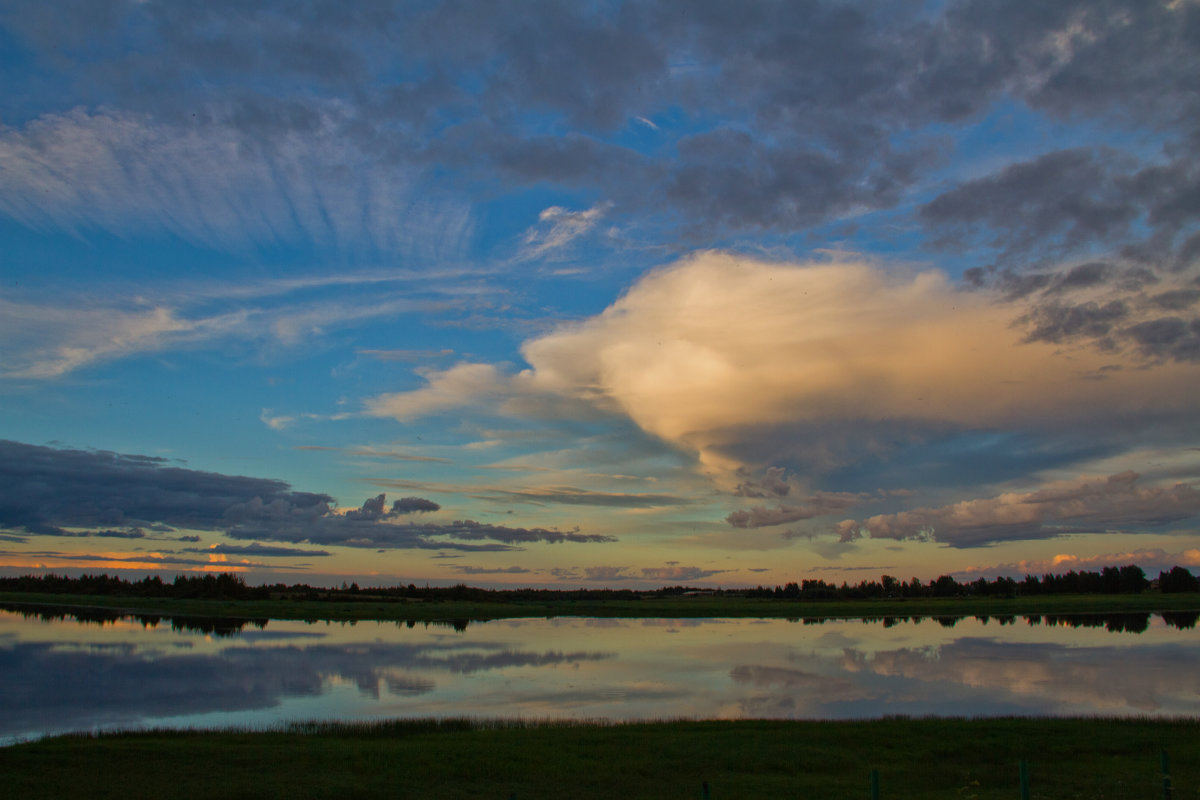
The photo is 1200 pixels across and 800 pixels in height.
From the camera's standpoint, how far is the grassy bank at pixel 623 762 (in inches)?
728

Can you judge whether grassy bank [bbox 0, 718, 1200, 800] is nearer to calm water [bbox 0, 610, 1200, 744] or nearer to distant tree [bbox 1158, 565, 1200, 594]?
calm water [bbox 0, 610, 1200, 744]

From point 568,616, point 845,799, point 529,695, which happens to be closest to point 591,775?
point 845,799

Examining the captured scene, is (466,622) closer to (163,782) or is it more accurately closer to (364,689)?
(364,689)

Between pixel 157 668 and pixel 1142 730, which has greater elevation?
pixel 1142 730

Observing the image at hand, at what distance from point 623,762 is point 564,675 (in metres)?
26.1

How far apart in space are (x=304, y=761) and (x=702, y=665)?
36.4 meters

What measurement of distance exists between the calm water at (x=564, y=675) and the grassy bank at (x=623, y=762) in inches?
300

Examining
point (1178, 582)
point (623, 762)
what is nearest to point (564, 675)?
point (623, 762)

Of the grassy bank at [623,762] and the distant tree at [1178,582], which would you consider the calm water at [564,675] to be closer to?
the grassy bank at [623,762]

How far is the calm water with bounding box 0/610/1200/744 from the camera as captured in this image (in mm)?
34688

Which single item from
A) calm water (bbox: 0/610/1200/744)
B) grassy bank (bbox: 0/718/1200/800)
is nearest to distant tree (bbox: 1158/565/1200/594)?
calm water (bbox: 0/610/1200/744)

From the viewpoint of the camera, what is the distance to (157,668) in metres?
48.8

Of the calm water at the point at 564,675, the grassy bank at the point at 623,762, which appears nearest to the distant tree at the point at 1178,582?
the calm water at the point at 564,675

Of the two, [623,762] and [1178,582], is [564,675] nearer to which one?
[623,762]
